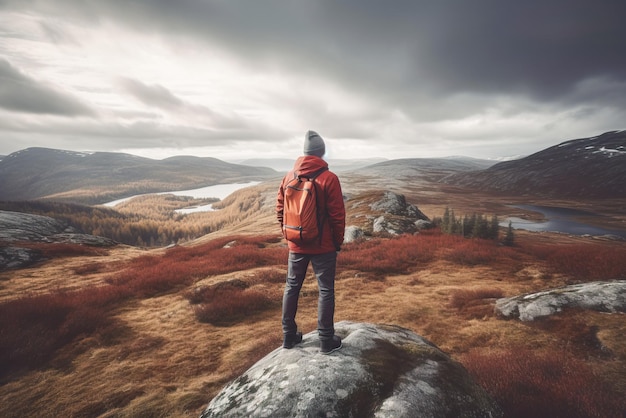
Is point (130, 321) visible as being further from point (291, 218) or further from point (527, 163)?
point (527, 163)

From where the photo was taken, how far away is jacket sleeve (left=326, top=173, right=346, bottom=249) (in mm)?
5059

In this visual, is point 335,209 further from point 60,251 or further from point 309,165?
point 60,251

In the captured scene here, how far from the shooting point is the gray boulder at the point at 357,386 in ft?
12.1

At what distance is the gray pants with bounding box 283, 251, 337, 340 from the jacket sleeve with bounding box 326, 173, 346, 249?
41 centimetres

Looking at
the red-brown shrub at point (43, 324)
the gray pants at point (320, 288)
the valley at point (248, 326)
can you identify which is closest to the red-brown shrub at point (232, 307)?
the valley at point (248, 326)

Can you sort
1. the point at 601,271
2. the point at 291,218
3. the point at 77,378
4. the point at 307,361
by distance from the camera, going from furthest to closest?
the point at 601,271 < the point at 77,378 < the point at 291,218 < the point at 307,361

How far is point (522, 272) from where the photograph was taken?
15234 millimetres

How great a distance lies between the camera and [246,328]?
9.43 meters

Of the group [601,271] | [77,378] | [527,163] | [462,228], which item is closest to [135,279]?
[77,378]

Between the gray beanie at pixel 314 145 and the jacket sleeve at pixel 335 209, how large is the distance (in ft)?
2.20

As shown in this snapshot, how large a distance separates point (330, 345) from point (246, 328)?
549cm

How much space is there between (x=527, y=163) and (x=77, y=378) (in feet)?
768

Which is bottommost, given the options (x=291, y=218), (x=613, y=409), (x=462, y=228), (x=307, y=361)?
(x=462, y=228)

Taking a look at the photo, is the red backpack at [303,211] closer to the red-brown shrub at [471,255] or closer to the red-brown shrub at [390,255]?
the red-brown shrub at [390,255]
